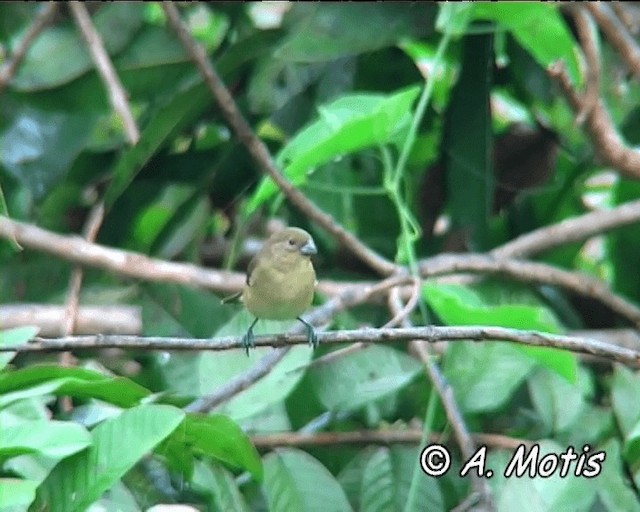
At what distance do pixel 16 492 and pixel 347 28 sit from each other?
145 centimetres

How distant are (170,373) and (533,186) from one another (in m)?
1.11

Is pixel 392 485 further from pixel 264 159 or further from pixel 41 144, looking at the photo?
pixel 41 144

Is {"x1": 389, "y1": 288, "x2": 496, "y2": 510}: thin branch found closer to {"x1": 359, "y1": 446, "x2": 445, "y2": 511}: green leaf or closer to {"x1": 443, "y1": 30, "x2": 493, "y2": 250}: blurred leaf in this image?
{"x1": 359, "y1": 446, "x2": 445, "y2": 511}: green leaf

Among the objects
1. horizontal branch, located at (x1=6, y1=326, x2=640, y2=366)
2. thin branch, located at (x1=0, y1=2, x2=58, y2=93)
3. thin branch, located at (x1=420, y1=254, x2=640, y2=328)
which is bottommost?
thin branch, located at (x1=420, y1=254, x2=640, y2=328)

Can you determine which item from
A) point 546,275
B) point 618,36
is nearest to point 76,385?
point 546,275

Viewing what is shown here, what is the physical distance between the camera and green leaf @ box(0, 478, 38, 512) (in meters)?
1.22

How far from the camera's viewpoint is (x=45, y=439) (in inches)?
52.6

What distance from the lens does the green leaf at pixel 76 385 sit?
59.7 inches

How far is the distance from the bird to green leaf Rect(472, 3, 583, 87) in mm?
558

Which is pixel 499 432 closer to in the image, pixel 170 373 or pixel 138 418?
pixel 170 373

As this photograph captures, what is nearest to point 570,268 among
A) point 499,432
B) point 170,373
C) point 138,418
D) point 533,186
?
point 533,186

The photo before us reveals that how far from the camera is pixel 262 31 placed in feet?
8.34

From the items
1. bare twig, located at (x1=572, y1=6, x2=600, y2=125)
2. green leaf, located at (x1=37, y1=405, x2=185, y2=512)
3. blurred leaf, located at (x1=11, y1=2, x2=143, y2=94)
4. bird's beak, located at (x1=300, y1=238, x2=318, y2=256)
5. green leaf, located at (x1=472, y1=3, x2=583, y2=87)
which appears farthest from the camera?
blurred leaf, located at (x1=11, y1=2, x2=143, y2=94)

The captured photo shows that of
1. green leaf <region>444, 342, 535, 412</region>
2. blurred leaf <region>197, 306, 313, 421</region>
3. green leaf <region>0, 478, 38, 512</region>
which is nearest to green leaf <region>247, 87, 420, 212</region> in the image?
blurred leaf <region>197, 306, 313, 421</region>
